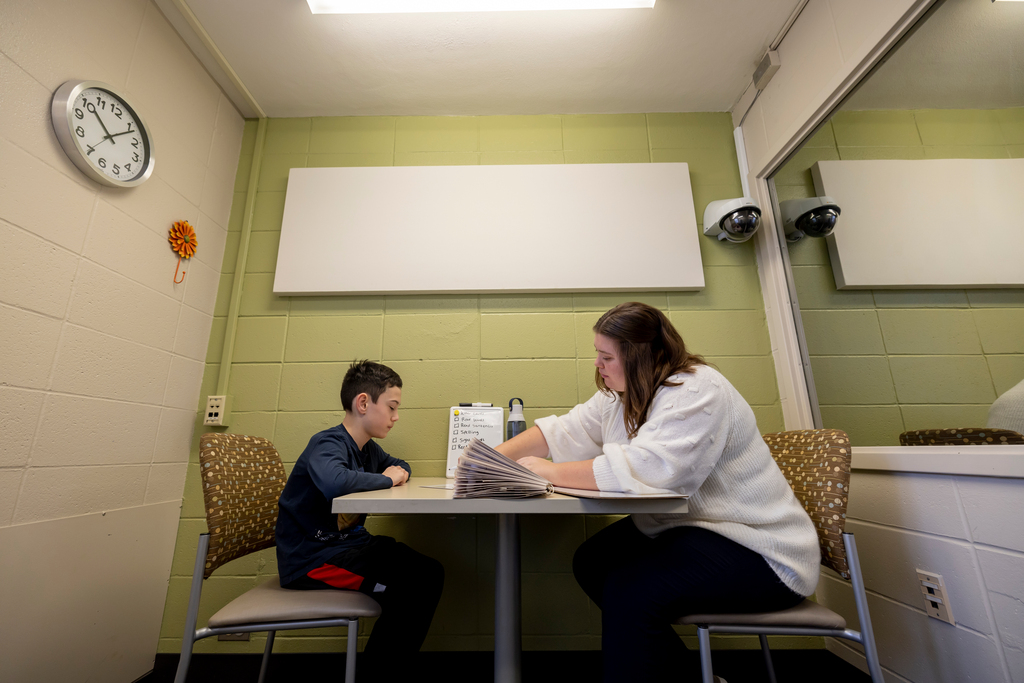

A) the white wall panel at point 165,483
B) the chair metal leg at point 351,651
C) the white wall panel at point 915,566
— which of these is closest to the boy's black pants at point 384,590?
the chair metal leg at point 351,651

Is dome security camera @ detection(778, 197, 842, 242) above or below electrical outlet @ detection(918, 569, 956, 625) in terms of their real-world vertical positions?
above

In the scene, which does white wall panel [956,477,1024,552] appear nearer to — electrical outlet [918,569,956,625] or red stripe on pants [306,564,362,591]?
electrical outlet [918,569,956,625]

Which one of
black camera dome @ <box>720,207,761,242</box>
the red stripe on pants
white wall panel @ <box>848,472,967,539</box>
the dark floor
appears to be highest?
black camera dome @ <box>720,207,761,242</box>

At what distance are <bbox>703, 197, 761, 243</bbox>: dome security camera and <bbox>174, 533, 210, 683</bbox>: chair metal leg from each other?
7.72 feet

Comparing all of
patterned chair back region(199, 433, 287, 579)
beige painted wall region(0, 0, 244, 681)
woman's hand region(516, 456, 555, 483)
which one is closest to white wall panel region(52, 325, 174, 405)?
beige painted wall region(0, 0, 244, 681)

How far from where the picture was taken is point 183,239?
1963 mm

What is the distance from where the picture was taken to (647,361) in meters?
1.23

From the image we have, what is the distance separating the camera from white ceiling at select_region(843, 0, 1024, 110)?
1104 mm

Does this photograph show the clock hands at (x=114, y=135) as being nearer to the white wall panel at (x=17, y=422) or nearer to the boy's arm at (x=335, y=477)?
the white wall panel at (x=17, y=422)

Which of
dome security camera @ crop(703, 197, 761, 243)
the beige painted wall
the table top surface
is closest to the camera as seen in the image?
the table top surface

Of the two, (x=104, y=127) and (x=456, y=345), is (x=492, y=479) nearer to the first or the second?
(x=456, y=345)

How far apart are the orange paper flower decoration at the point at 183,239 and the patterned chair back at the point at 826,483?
254 cm

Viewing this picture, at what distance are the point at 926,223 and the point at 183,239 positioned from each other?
2834 millimetres

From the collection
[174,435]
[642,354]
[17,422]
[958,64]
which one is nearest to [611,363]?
[642,354]
